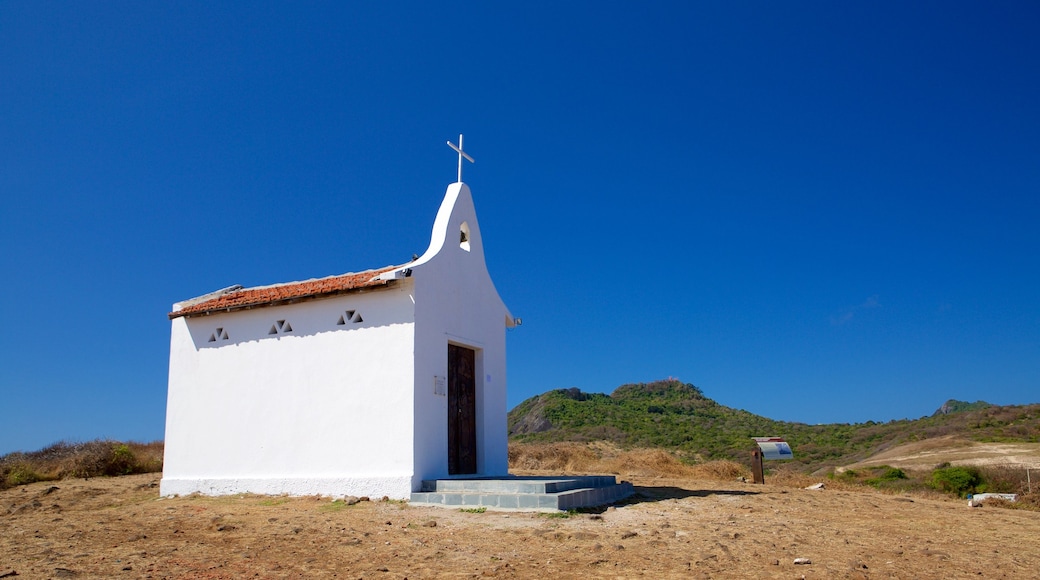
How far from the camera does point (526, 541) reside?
25.8 ft

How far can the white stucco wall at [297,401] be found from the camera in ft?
40.3

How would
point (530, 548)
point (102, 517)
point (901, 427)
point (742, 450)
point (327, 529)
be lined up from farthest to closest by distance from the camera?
point (901, 427) → point (742, 450) → point (102, 517) → point (327, 529) → point (530, 548)

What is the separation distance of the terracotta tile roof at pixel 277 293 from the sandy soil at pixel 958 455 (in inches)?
730

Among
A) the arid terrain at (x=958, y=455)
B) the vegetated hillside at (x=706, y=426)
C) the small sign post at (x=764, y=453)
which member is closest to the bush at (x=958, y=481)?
the arid terrain at (x=958, y=455)

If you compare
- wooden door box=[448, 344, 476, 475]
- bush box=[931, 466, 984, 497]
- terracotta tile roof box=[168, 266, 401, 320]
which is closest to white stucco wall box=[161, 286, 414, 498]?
terracotta tile roof box=[168, 266, 401, 320]

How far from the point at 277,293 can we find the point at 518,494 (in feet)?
23.4

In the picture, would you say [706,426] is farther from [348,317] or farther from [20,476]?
[20,476]

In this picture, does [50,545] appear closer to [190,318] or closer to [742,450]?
[190,318]

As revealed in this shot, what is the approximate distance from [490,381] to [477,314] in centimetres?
148

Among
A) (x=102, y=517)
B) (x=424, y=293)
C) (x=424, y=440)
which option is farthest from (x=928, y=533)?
(x=102, y=517)

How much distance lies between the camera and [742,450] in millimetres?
29922

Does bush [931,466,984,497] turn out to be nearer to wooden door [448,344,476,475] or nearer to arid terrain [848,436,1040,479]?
arid terrain [848,436,1040,479]

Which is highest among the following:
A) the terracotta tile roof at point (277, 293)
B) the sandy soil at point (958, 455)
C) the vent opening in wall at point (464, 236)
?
the vent opening in wall at point (464, 236)

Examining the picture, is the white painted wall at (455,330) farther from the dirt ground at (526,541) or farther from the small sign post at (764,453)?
the small sign post at (764,453)
